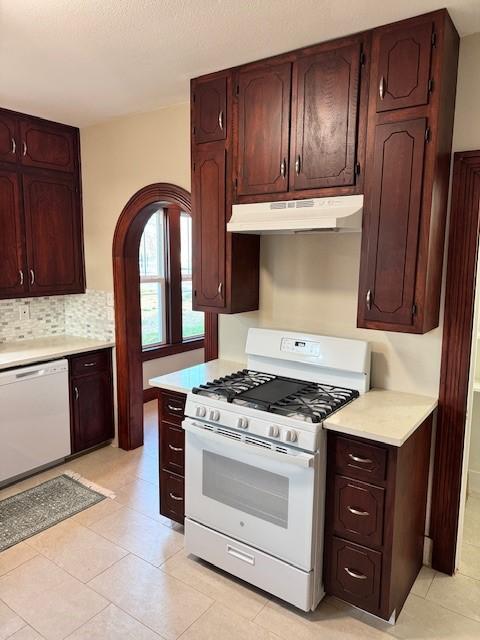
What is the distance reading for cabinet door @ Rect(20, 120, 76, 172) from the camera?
11.2ft

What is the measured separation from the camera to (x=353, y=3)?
1870mm

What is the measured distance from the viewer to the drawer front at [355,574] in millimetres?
2020

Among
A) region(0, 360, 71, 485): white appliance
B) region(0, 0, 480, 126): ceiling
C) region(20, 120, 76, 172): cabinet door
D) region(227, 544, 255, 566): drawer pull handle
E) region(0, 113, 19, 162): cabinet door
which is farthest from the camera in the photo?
region(20, 120, 76, 172): cabinet door

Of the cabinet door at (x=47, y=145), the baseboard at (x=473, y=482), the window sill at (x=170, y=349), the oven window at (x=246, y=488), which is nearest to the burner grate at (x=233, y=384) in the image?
the oven window at (x=246, y=488)

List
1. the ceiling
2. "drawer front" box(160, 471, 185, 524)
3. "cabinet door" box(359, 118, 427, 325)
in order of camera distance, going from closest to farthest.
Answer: the ceiling, "cabinet door" box(359, 118, 427, 325), "drawer front" box(160, 471, 185, 524)

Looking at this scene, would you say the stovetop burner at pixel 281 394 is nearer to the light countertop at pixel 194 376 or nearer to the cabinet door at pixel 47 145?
the light countertop at pixel 194 376

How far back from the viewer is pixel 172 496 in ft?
8.89

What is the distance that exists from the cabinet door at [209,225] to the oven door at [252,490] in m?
0.80

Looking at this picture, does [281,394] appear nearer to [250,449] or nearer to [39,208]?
[250,449]

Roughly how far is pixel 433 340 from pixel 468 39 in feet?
4.65

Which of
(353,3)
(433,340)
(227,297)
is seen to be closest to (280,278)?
(227,297)

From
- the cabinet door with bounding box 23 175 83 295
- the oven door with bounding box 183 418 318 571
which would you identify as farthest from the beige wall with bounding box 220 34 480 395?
the cabinet door with bounding box 23 175 83 295

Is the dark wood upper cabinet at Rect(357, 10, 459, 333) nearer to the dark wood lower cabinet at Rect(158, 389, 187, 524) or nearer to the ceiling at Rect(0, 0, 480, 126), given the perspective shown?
the ceiling at Rect(0, 0, 480, 126)

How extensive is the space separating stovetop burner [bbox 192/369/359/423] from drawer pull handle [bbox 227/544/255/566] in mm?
753
